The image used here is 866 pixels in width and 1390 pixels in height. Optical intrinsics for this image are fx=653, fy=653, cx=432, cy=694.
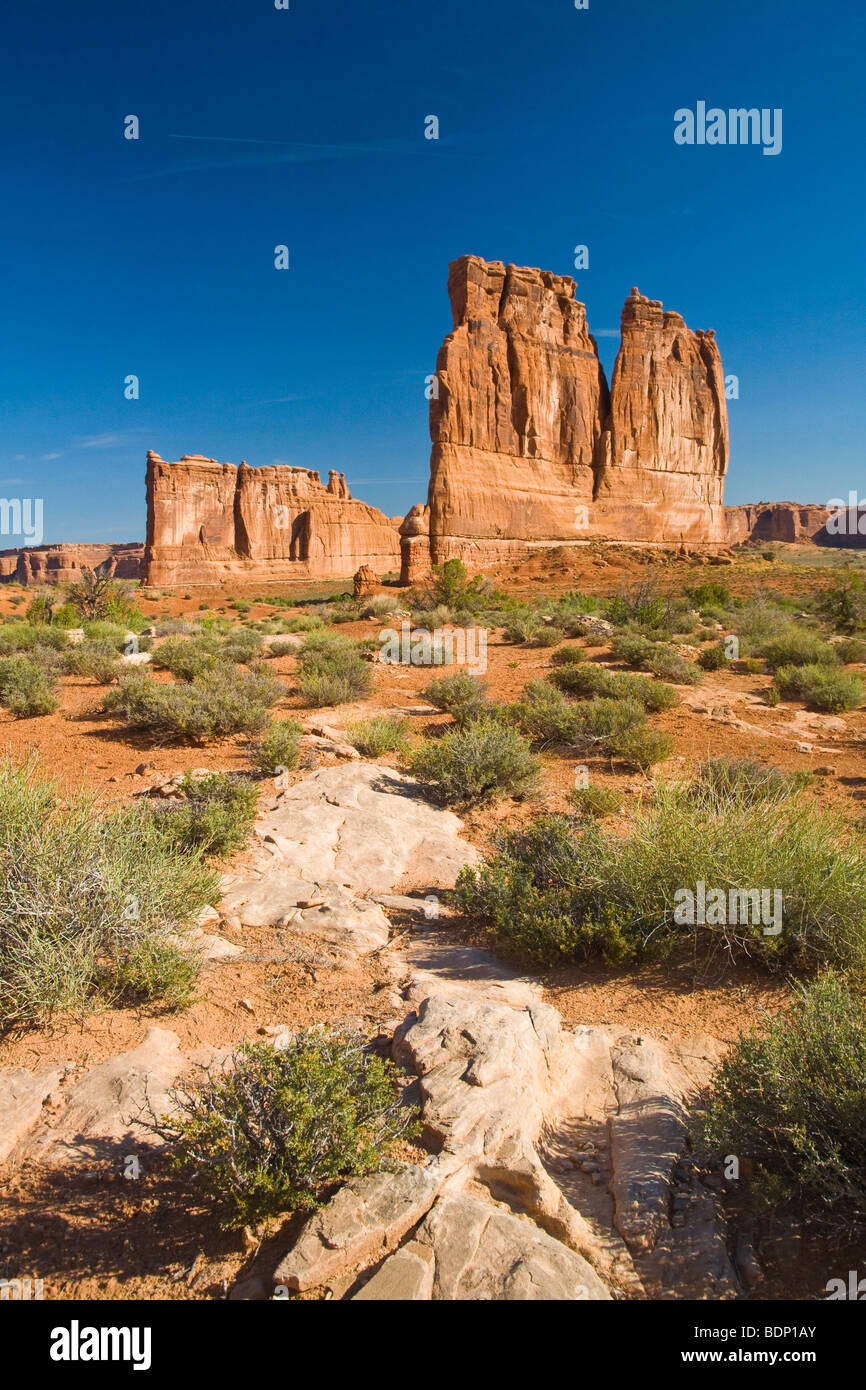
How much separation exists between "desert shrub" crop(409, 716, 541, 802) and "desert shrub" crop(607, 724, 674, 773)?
48.8 inches

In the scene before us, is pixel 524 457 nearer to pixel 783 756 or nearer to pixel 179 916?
pixel 783 756

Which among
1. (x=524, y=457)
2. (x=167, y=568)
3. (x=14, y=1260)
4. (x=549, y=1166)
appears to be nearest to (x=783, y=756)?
(x=549, y=1166)

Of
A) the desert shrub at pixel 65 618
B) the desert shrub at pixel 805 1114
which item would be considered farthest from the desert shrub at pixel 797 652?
the desert shrub at pixel 65 618

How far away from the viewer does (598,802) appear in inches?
228

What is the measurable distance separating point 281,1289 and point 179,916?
2.10 metres

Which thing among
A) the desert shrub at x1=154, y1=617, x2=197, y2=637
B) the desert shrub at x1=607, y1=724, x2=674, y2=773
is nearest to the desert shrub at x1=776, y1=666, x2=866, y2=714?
the desert shrub at x1=607, y1=724, x2=674, y2=773

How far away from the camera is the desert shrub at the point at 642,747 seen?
7.07 meters

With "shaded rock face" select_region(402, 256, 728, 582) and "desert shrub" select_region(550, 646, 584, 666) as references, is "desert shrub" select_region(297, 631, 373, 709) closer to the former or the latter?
"desert shrub" select_region(550, 646, 584, 666)

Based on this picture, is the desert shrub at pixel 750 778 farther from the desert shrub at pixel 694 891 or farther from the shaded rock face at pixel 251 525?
the shaded rock face at pixel 251 525

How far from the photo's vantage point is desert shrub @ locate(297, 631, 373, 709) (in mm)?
9555

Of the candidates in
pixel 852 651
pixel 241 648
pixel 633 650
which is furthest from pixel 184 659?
pixel 852 651

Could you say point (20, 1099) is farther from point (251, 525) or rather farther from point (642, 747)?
point (251, 525)

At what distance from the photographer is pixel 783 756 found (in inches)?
301

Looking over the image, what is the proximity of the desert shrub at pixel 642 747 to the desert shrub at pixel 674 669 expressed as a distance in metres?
4.32
